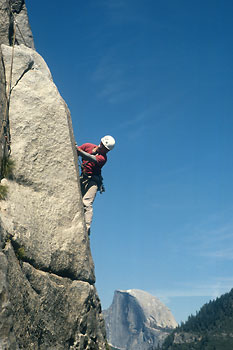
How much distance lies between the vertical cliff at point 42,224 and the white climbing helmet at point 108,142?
179cm

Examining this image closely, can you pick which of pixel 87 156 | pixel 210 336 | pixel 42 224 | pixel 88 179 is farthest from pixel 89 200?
pixel 210 336

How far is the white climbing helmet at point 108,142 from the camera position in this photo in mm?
18516

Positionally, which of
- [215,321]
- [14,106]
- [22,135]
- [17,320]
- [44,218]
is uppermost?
[215,321]

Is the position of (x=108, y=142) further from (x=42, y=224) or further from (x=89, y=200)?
(x=42, y=224)

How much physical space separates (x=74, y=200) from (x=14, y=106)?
13.6ft

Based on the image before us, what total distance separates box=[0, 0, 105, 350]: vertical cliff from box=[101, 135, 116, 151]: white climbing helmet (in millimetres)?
1785

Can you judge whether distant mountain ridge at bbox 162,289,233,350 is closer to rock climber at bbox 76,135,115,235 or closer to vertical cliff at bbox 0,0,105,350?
rock climber at bbox 76,135,115,235

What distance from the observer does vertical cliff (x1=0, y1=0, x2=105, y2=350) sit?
13.1 meters

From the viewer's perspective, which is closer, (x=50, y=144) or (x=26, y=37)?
(x=50, y=144)

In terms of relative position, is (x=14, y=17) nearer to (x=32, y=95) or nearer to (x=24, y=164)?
(x=32, y=95)

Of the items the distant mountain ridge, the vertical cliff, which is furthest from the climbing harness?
the distant mountain ridge

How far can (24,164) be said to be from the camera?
15289mm

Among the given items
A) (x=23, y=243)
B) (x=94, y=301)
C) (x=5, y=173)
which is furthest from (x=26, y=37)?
(x=94, y=301)

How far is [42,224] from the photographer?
48.6ft
